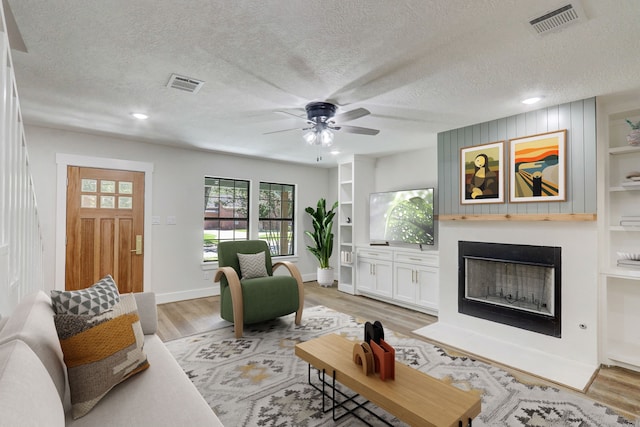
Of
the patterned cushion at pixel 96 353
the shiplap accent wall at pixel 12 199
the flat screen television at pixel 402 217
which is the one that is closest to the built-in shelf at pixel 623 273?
the flat screen television at pixel 402 217

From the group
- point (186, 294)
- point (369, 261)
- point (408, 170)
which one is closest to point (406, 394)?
point (369, 261)

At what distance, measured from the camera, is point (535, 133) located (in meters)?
3.12

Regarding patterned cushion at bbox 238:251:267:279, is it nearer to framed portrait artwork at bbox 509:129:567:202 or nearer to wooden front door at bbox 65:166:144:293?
wooden front door at bbox 65:166:144:293

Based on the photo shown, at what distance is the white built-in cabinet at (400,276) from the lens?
425cm

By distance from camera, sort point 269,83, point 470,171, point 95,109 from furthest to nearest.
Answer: point 470,171
point 95,109
point 269,83

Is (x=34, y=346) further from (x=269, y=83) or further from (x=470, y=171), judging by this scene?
(x=470, y=171)

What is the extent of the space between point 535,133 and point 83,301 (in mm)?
3781

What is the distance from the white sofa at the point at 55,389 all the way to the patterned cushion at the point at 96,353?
4cm

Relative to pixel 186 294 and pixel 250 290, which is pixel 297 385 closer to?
pixel 250 290

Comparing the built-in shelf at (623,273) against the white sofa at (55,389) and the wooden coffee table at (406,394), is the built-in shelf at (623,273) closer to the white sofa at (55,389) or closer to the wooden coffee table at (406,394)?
the wooden coffee table at (406,394)

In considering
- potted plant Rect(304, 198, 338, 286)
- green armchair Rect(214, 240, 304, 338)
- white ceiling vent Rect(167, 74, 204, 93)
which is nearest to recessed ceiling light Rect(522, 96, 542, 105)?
white ceiling vent Rect(167, 74, 204, 93)

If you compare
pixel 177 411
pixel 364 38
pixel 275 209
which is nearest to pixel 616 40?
pixel 364 38

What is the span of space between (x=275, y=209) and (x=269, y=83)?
3714 mm

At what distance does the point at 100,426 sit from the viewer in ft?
4.02
